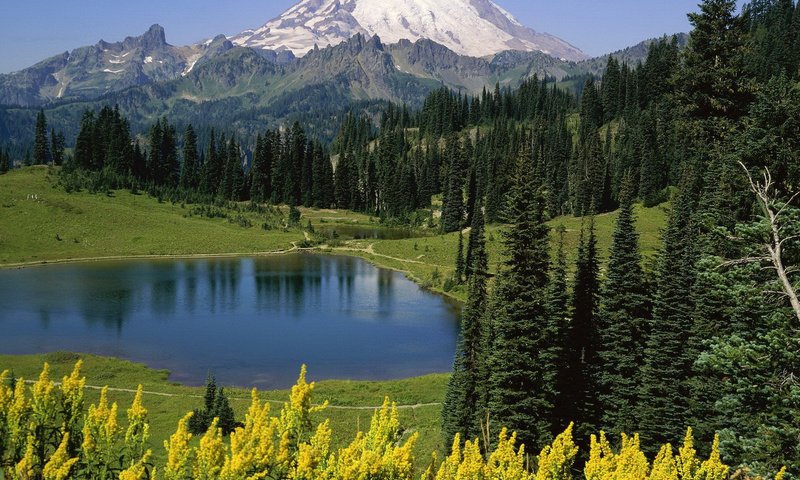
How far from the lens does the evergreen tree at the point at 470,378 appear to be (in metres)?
35.8

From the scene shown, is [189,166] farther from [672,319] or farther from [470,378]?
[672,319]

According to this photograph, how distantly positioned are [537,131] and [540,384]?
17337 centimetres

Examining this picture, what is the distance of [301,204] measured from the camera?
187000 mm

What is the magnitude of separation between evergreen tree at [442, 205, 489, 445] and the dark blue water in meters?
21.3

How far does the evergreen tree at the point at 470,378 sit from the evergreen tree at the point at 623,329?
25.8ft

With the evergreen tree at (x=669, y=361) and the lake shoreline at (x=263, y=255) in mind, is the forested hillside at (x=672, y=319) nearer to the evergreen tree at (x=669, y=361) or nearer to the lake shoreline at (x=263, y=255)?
the evergreen tree at (x=669, y=361)

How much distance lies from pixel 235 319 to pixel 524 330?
5442 centimetres

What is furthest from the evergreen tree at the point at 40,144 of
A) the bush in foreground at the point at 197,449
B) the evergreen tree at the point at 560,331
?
the bush in foreground at the point at 197,449

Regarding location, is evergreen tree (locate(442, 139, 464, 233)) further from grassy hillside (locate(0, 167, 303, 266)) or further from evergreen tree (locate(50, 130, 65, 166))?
evergreen tree (locate(50, 130, 65, 166))

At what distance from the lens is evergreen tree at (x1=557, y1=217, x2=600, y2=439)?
36.4 m

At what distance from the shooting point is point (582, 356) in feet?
130

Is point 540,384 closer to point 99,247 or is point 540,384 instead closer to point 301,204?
point 99,247

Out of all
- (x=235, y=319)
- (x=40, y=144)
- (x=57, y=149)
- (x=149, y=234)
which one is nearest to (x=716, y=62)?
(x=235, y=319)

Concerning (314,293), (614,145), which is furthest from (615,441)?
(614,145)
